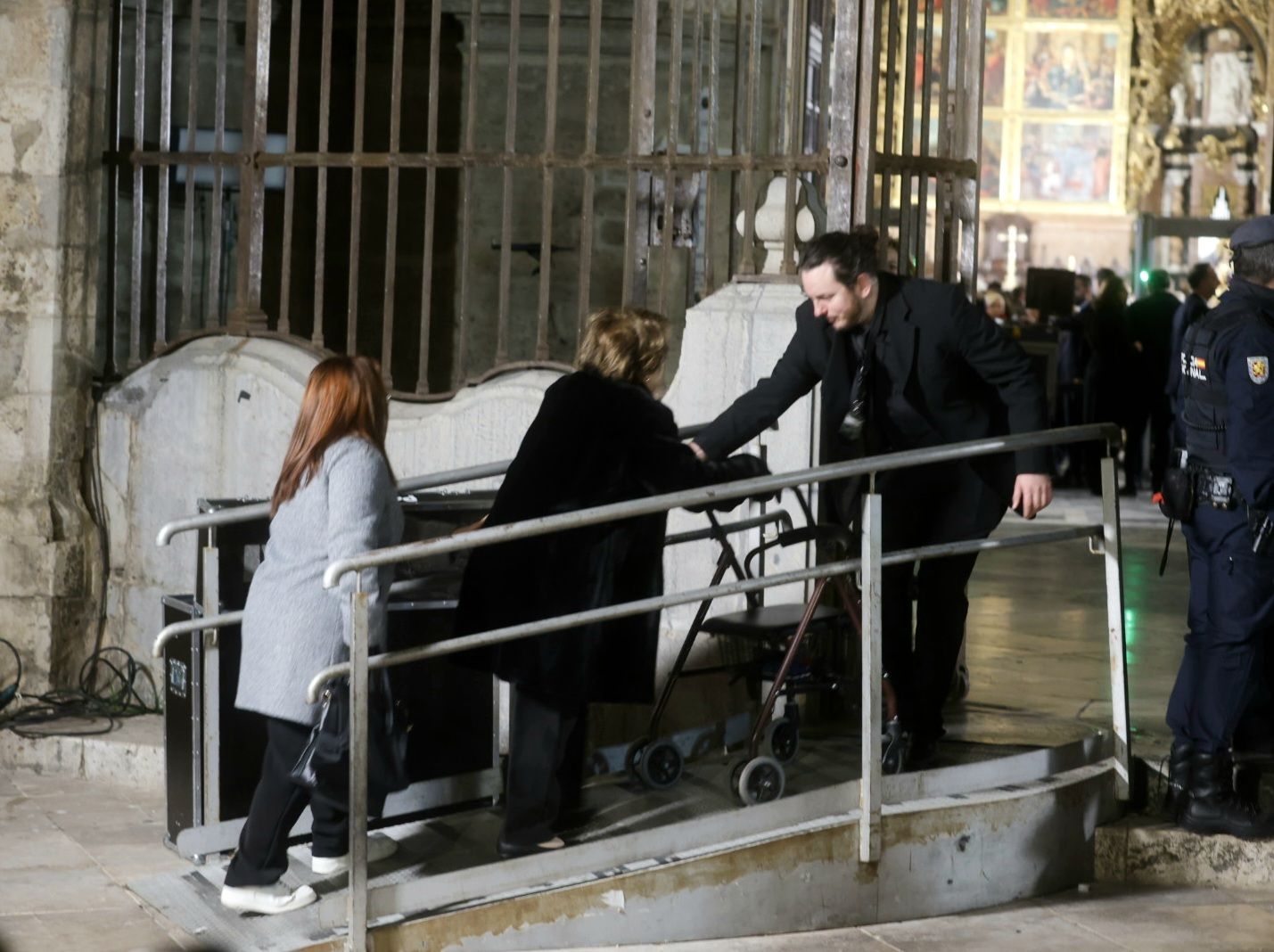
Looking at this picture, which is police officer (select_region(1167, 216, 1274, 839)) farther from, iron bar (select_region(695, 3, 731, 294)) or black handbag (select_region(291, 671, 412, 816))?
black handbag (select_region(291, 671, 412, 816))

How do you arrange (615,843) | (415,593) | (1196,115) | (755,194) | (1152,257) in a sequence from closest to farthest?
(615,843) < (415,593) < (755,194) < (1152,257) < (1196,115)

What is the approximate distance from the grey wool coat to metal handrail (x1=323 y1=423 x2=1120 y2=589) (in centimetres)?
17

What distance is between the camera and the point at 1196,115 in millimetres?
25938

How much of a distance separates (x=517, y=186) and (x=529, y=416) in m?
3.62

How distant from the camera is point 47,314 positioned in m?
7.40

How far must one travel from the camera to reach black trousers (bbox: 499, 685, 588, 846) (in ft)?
16.5

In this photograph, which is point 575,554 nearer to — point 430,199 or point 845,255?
point 845,255

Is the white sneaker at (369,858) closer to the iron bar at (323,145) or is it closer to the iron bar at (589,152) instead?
the iron bar at (589,152)

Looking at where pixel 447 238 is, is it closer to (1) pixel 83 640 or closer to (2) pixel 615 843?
(1) pixel 83 640

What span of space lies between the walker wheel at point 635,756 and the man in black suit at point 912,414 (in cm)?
73

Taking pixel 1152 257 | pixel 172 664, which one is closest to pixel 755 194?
pixel 172 664

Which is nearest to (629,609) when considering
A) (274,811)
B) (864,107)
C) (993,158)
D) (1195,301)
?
(274,811)

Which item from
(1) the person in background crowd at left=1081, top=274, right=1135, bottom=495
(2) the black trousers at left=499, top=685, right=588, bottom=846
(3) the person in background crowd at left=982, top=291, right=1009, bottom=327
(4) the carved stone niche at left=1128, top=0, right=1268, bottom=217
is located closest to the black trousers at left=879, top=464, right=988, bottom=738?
(2) the black trousers at left=499, top=685, right=588, bottom=846

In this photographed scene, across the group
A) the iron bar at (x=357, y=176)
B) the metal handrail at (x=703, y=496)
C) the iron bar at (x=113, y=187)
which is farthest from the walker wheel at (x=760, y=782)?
the iron bar at (x=113, y=187)
